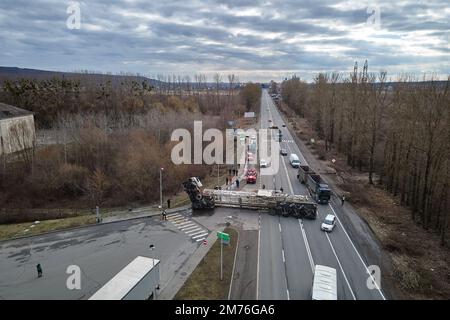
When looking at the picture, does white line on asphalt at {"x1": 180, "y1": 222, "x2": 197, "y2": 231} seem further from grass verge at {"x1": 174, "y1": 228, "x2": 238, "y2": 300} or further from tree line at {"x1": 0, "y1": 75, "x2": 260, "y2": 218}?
tree line at {"x1": 0, "y1": 75, "x2": 260, "y2": 218}

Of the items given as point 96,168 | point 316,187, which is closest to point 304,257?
point 316,187

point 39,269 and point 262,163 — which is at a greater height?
point 262,163

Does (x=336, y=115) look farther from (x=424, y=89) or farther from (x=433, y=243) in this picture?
(x=433, y=243)

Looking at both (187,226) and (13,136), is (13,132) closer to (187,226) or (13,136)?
(13,136)

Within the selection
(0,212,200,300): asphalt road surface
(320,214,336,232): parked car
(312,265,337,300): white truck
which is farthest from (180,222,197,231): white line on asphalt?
(312,265,337,300): white truck

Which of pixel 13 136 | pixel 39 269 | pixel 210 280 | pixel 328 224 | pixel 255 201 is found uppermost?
pixel 13 136
